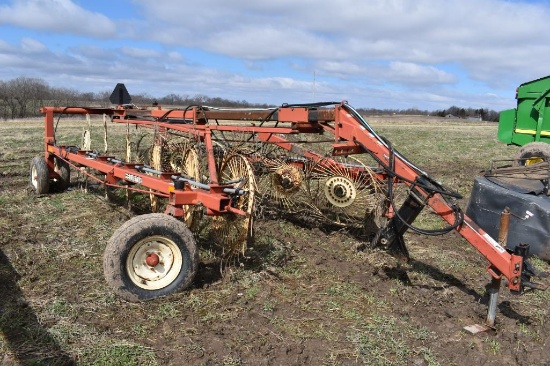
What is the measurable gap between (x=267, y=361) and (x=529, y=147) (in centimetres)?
835

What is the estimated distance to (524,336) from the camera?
4078 mm

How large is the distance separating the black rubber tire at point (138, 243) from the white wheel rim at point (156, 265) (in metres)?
0.03

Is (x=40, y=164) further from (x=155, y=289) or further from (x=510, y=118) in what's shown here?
(x=510, y=118)

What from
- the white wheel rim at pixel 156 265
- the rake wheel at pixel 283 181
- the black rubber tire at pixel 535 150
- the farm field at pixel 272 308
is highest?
the black rubber tire at pixel 535 150

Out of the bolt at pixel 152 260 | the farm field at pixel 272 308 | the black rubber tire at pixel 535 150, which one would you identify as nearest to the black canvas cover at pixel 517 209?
the farm field at pixel 272 308

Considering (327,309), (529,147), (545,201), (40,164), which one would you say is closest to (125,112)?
(40,164)

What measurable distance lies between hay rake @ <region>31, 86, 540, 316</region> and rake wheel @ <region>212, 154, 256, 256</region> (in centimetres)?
1

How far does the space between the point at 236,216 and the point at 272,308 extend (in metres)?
1.27

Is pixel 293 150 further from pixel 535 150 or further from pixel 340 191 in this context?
pixel 535 150

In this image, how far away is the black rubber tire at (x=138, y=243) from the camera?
4.21 metres

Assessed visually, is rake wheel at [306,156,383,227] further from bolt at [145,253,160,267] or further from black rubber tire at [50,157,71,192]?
black rubber tire at [50,157,71,192]

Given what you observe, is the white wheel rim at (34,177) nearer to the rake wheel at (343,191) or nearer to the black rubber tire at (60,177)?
the black rubber tire at (60,177)

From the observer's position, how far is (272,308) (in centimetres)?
431

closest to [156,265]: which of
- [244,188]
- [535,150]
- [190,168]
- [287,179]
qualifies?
[244,188]
